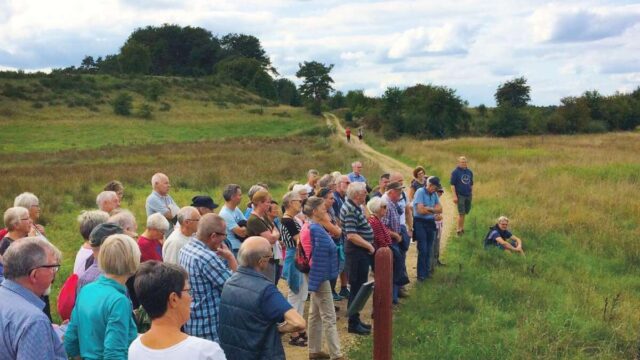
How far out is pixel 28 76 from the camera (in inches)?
2456

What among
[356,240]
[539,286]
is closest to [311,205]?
[356,240]

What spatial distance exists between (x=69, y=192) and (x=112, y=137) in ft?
87.4

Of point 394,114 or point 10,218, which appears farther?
point 394,114

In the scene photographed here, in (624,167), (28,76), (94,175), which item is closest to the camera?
(94,175)

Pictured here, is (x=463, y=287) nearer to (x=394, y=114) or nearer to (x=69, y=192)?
(x=69, y=192)

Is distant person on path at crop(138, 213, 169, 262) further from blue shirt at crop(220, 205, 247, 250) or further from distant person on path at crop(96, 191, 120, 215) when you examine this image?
blue shirt at crop(220, 205, 247, 250)

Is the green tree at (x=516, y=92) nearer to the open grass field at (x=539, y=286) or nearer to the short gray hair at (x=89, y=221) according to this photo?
the open grass field at (x=539, y=286)

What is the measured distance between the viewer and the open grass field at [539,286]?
22.2 ft

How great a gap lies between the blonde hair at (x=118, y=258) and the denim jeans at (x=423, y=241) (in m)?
6.12

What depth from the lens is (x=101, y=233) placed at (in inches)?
169

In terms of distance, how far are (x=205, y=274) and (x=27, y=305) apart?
1.42m

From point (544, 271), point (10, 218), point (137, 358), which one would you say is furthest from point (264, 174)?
point (137, 358)

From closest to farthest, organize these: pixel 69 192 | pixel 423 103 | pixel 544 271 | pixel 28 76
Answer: pixel 544 271
pixel 69 192
pixel 423 103
pixel 28 76

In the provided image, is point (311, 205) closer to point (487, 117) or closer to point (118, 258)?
point (118, 258)
